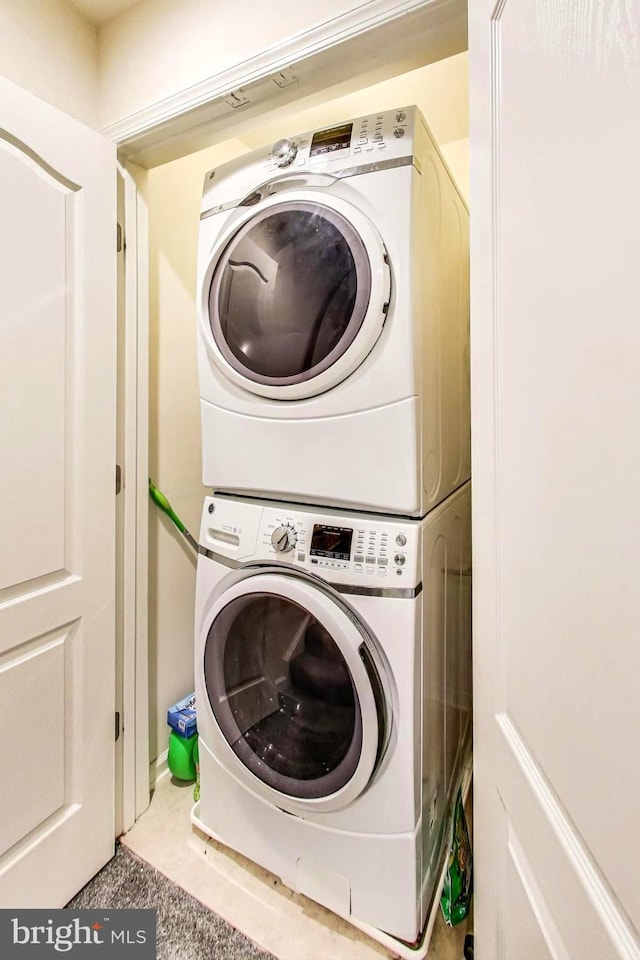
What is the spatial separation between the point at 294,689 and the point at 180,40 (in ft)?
6.07

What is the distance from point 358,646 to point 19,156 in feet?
4.68

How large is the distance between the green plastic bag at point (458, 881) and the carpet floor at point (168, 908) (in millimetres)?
477

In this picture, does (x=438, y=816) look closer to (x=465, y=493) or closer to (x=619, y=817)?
(x=465, y=493)

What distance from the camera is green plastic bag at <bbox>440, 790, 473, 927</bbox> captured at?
1.20m

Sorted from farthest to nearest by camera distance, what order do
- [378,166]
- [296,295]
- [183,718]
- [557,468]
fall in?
1. [183,718]
2. [296,295]
3. [378,166]
4. [557,468]

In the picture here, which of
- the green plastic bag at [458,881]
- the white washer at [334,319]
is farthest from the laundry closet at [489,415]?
the green plastic bag at [458,881]

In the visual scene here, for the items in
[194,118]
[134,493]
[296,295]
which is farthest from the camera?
[134,493]

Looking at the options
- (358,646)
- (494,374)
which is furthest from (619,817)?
(358,646)

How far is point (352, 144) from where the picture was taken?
109cm

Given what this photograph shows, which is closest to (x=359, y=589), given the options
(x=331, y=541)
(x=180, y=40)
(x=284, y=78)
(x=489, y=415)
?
(x=331, y=541)

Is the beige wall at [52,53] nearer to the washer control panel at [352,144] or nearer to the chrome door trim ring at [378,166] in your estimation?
the washer control panel at [352,144]

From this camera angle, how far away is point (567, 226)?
46 cm

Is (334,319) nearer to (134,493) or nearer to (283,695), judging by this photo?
(134,493)

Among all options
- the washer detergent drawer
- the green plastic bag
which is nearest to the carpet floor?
the green plastic bag
